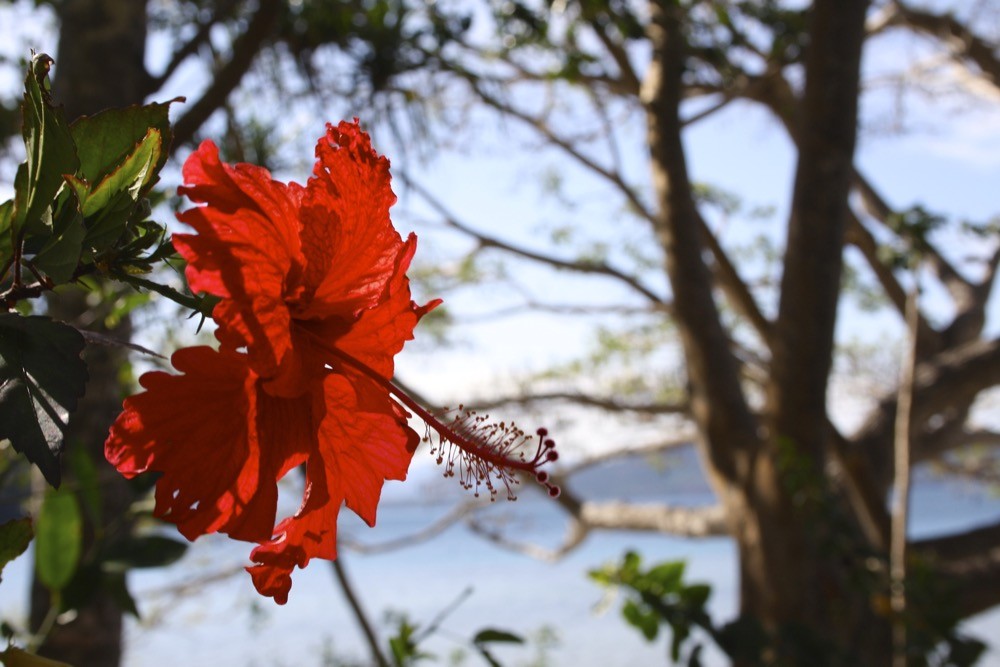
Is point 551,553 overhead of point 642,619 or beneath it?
overhead

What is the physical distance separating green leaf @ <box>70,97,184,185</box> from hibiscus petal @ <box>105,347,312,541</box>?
0.23 ft

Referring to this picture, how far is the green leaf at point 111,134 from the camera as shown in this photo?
0.93 ft

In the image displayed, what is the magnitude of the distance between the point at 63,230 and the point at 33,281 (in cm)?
5

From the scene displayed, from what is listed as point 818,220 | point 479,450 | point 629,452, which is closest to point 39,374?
point 479,450

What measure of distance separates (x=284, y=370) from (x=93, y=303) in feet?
3.28

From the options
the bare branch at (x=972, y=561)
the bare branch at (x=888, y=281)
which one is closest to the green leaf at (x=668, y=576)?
the bare branch at (x=972, y=561)

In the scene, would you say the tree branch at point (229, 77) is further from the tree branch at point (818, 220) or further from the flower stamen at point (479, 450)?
the tree branch at point (818, 220)

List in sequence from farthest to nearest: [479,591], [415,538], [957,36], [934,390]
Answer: [479,591], [415,538], [957,36], [934,390]

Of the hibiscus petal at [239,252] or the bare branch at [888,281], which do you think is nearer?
the hibiscus petal at [239,252]

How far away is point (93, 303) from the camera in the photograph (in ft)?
3.82

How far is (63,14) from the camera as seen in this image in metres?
1.52

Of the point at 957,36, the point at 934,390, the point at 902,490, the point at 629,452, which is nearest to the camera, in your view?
the point at 902,490

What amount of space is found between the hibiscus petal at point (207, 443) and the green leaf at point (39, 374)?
0.05 ft

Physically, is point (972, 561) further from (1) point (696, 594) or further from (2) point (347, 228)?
(2) point (347, 228)
